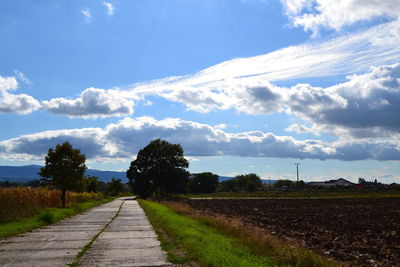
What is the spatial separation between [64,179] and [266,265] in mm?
32125

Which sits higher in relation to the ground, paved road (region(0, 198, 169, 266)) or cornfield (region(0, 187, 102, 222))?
cornfield (region(0, 187, 102, 222))

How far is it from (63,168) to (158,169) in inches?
2222

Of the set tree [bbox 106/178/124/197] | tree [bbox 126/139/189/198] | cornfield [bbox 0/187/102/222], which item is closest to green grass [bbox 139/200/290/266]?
cornfield [bbox 0/187/102/222]

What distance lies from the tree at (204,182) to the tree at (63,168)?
145042 mm

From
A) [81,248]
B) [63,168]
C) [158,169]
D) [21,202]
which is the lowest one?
[81,248]

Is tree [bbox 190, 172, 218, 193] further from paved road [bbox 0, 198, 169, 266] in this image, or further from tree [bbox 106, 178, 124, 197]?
paved road [bbox 0, 198, 169, 266]

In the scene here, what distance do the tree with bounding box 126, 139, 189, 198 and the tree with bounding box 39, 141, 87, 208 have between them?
55250mm

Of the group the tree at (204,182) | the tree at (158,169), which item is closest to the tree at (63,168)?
the tree at (158,169)

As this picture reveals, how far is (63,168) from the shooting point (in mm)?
39500

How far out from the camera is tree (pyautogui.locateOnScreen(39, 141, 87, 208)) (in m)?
39.0

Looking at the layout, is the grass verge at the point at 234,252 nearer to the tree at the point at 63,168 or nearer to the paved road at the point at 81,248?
the paved road at the point at 81,248

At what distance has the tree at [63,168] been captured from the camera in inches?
1535

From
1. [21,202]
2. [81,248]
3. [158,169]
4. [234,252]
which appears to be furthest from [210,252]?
[158,169]

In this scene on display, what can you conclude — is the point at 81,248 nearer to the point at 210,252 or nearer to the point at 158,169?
the point at 210,252
